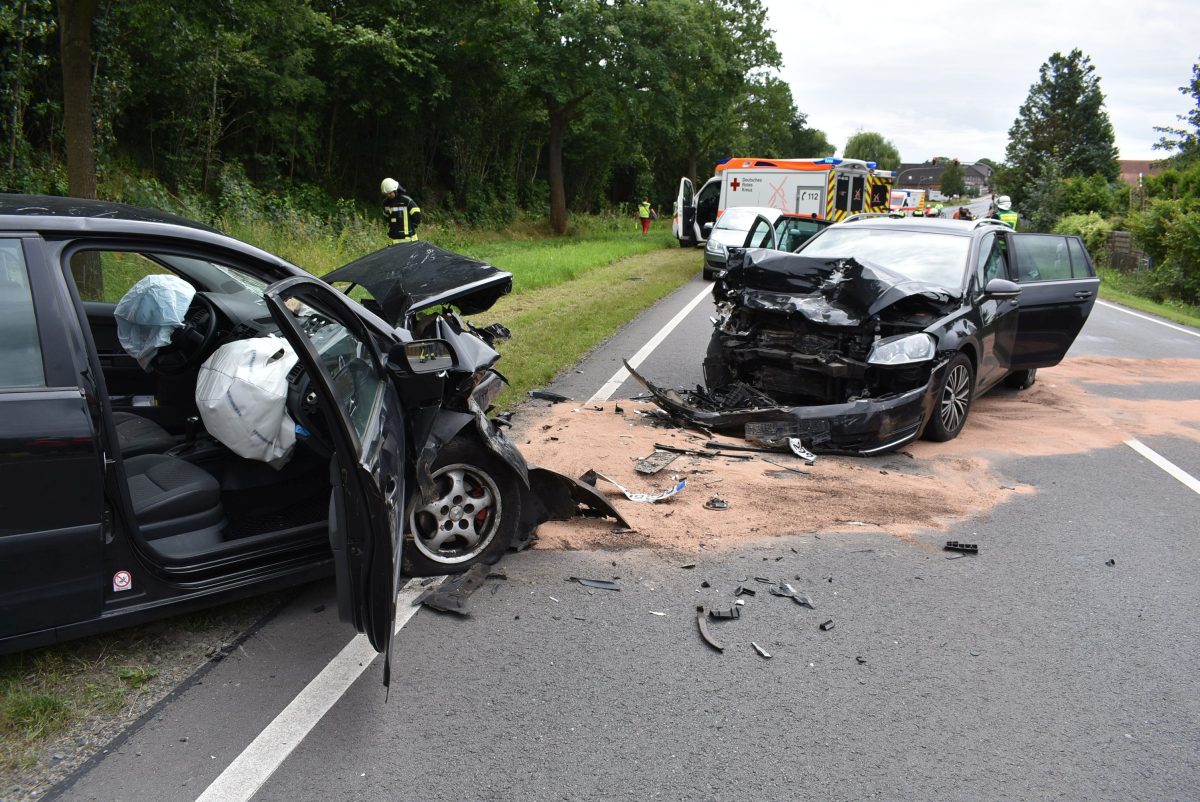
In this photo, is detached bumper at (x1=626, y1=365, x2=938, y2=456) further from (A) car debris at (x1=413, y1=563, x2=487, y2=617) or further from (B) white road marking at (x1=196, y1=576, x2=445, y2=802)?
(B) white road marking at (x1=196, y1=576, x2=445, y2=802)

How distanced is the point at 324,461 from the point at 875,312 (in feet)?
14.2

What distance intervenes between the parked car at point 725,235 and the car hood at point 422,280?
15219 mm

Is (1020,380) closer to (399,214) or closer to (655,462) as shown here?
(655,462)

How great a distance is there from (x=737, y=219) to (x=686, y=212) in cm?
793

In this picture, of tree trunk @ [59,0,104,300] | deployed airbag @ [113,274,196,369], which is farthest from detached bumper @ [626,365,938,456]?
tree trunk @ [59,0,104,300]

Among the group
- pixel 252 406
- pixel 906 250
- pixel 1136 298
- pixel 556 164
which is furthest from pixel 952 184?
pixel 252 406

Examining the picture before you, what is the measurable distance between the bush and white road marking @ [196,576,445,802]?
31.6 m

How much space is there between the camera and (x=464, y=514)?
441 centimetres

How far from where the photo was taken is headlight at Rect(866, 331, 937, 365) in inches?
258

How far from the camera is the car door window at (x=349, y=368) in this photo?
11.0ft

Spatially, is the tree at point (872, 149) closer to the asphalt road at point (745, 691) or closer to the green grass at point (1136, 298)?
the green grass at point (1136, 298)

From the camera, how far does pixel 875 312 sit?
6.70 m

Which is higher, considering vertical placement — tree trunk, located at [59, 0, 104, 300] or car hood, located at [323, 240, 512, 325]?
tree trunk, located at [59, 0, 104, 300]

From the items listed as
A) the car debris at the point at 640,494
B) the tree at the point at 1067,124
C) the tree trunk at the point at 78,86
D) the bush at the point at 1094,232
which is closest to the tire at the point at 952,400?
the car debris at the point at 640,494
